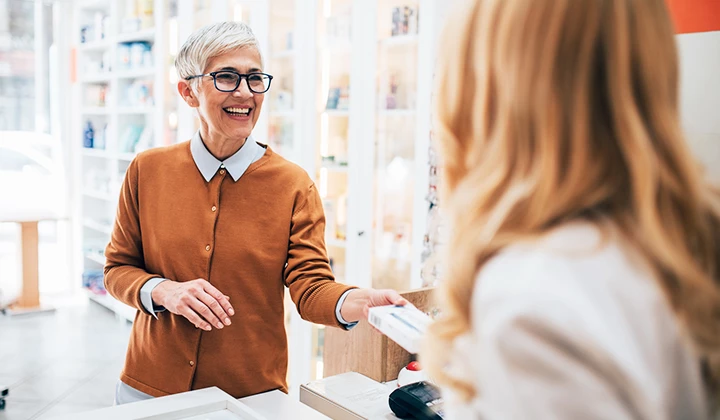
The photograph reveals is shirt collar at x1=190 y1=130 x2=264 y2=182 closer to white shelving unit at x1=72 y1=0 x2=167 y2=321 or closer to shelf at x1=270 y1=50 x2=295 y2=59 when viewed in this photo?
shelf at x1=270 y1=50 x2=295 y2=59

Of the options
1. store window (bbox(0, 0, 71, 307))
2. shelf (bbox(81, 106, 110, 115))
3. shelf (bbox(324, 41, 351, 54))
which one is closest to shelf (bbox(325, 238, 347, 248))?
shelf (bbox(324, 41, 351, 54))

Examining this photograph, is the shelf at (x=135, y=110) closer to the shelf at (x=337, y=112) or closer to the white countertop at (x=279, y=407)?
the shelf at (x=337, y=112)

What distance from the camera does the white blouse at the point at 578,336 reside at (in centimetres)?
58

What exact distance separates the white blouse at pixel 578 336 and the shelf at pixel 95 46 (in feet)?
22.6

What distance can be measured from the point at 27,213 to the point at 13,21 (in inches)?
103

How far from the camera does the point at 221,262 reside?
1889 mm

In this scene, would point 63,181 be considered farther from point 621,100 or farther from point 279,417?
point 621,100

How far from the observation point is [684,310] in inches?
24.7

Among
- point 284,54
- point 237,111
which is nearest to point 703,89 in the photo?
point 237,111

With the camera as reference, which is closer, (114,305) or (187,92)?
(187,92)

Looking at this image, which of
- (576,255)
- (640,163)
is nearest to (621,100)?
(640,163)

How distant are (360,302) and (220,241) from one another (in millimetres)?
480

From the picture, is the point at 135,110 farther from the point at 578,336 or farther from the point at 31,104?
the point at 578,336

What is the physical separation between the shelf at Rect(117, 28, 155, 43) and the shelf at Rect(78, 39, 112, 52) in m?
0.34
